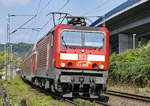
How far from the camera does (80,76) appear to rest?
35.7 ft

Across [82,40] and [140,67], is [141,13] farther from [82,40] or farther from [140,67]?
[82,40]

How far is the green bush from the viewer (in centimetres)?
1694

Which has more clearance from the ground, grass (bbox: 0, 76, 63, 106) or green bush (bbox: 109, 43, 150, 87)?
green bush (bbox: 109, 43, 150, 87)

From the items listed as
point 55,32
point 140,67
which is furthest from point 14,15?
point 55,32

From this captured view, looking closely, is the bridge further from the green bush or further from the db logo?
the db logo

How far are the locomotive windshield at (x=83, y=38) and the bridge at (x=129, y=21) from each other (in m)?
14.3

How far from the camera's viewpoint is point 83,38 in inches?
449

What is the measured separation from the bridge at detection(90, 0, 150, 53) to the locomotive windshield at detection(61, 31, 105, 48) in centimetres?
1427

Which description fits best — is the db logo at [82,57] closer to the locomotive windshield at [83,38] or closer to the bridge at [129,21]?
the locomotive windshield at [83,38]

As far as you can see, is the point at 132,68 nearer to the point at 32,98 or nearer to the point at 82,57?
the point at 82,57

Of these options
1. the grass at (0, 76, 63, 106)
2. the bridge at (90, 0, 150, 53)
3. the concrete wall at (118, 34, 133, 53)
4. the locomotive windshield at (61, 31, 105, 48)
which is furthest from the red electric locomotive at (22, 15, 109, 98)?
the concrete wall at (118, 34, 133, 53)

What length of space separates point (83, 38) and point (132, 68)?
7.44m

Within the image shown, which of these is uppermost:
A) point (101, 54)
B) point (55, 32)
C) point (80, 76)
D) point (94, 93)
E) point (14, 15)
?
point (14, 15)

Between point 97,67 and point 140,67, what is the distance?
688 centimetres
